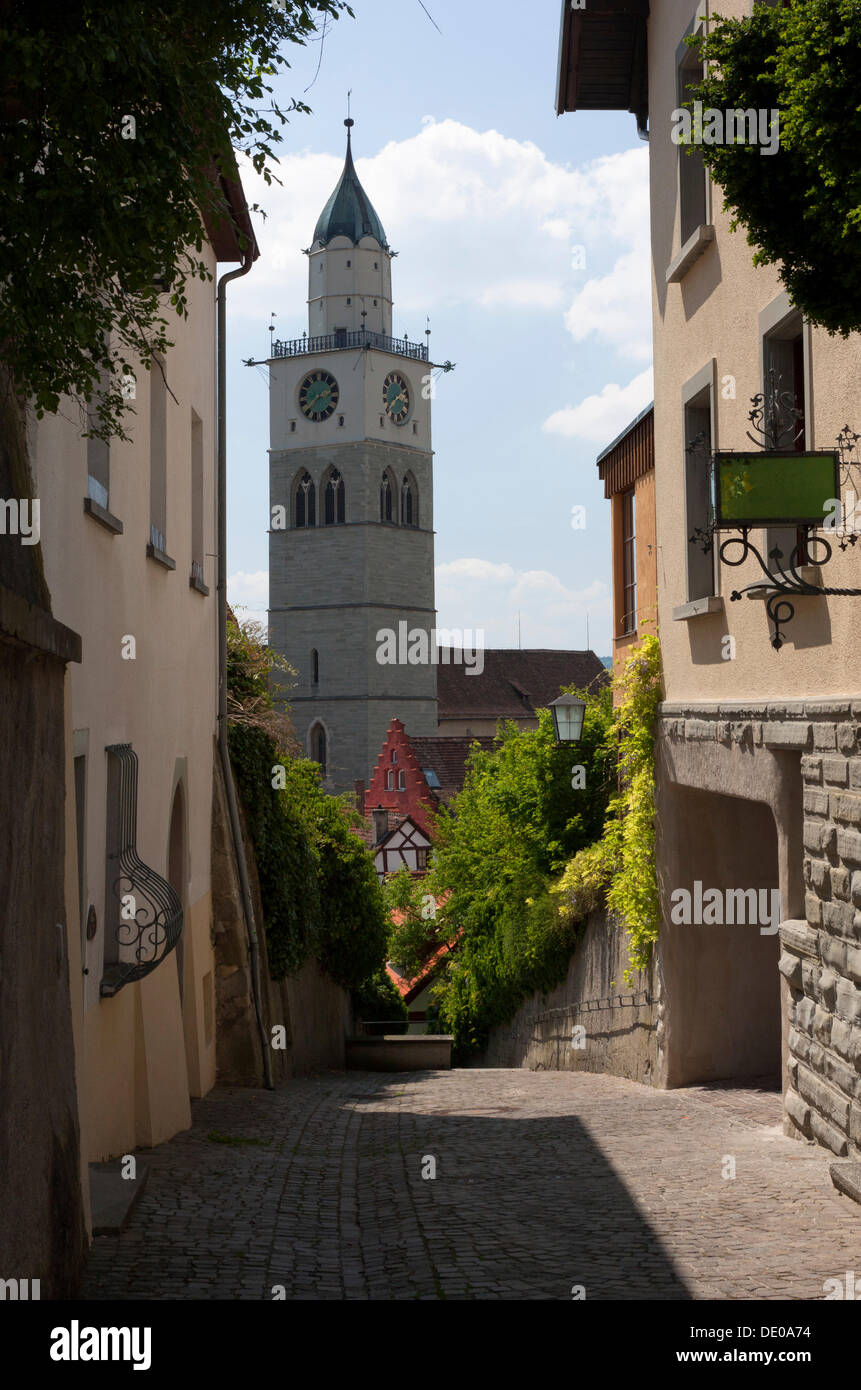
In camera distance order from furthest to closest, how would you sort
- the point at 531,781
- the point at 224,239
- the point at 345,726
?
the point at 345,726, the point at 531,781, the point at 224,239

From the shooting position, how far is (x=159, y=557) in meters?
10.2

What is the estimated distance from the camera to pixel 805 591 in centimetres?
628

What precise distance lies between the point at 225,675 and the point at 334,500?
68036 millimetres

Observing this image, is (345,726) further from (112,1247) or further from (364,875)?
(112,1247)

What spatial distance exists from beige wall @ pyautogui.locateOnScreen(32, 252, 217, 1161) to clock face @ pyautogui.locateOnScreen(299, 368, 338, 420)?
68.7 metres

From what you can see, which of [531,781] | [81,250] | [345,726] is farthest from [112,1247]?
[345,726]

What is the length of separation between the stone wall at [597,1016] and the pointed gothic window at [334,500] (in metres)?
63.1

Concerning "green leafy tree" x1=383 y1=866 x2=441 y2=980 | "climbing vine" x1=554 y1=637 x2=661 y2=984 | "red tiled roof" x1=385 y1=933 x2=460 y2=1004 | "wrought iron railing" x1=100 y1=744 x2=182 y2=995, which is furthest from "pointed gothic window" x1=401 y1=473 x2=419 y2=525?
"wrought iron railing" x1=100 y1=744 x2=182 y2=995

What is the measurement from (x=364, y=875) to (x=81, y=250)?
16.2 m

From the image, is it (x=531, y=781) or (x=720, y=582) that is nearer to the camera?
(x=720, y=582)

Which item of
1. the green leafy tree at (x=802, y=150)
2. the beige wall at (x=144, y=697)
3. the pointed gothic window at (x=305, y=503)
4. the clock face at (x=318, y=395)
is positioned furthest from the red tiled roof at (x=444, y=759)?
the green leafy tree at (x=802, y=150)

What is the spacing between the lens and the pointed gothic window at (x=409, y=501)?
272ft

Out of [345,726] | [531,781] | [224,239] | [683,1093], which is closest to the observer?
[683,1093]
